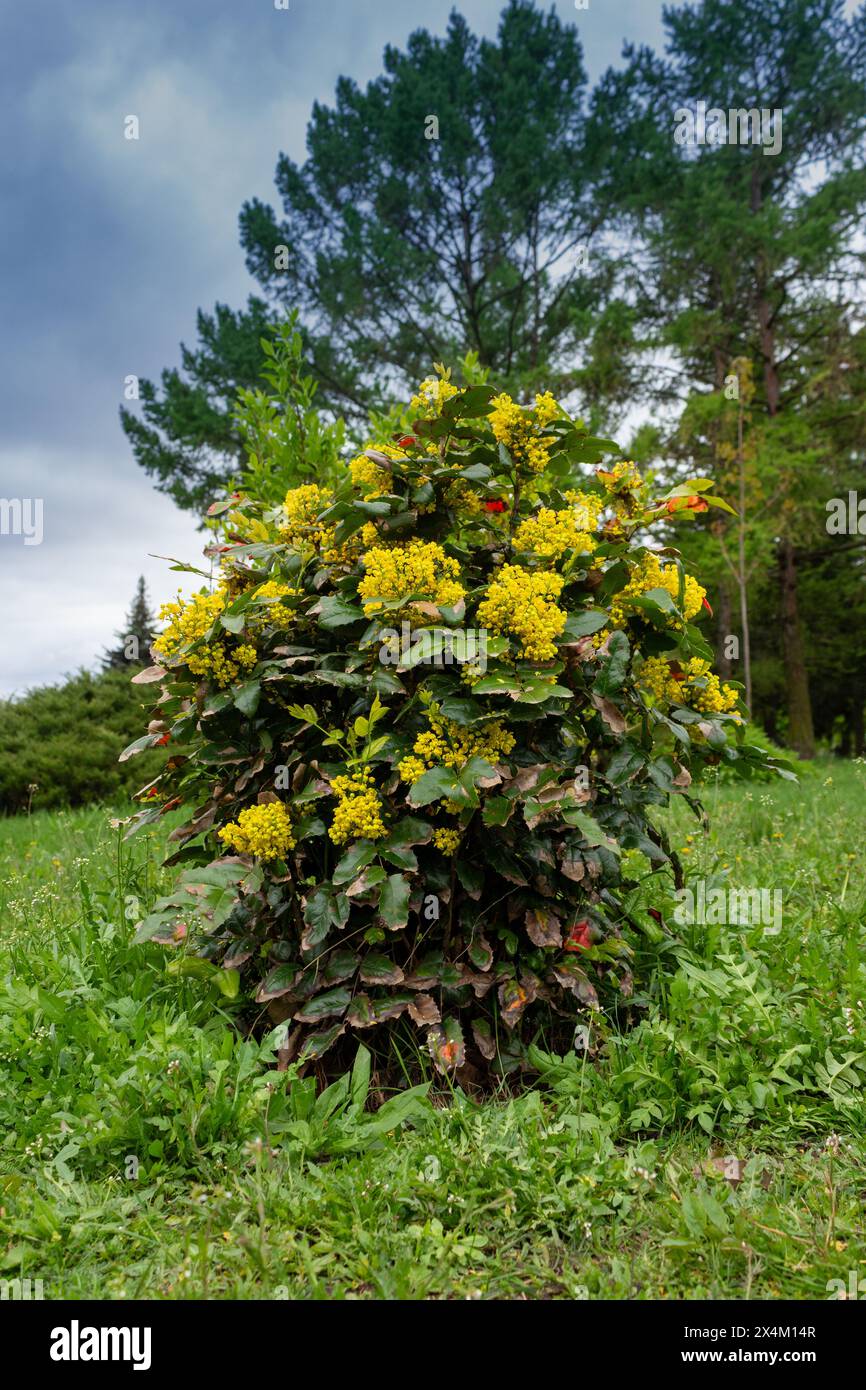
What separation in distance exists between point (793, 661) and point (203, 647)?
1354 cm

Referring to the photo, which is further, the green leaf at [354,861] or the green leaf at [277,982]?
the green leaf at [277,982]

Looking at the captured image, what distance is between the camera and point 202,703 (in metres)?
2.24

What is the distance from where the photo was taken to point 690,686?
2.48 meters

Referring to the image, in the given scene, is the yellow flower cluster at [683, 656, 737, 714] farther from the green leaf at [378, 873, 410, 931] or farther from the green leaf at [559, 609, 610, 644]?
the green leaf at [378, 873, 410, 931]

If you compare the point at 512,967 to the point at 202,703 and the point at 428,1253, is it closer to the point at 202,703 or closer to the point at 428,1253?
the point at 428,1253

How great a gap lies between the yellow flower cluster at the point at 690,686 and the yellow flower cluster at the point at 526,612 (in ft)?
1.48

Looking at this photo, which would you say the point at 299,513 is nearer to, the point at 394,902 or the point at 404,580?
the point at 404,580

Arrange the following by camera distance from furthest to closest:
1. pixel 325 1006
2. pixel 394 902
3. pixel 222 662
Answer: pixel 222 662 < pixel 325 1006 < pixel 394 902

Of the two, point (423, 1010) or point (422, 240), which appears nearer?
point (423, 1010)

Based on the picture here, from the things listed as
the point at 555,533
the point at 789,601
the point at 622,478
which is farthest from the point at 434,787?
Answer: the point at 789,601

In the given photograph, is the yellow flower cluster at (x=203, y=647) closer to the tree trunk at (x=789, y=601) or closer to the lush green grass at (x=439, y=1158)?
the lush green grass at (x=439, y=1158)

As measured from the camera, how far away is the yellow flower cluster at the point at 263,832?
6.78ft

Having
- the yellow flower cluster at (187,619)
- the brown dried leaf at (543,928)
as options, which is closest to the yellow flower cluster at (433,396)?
the yellow flower cluster at (187,619)

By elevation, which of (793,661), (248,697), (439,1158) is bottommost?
(439,1158)
